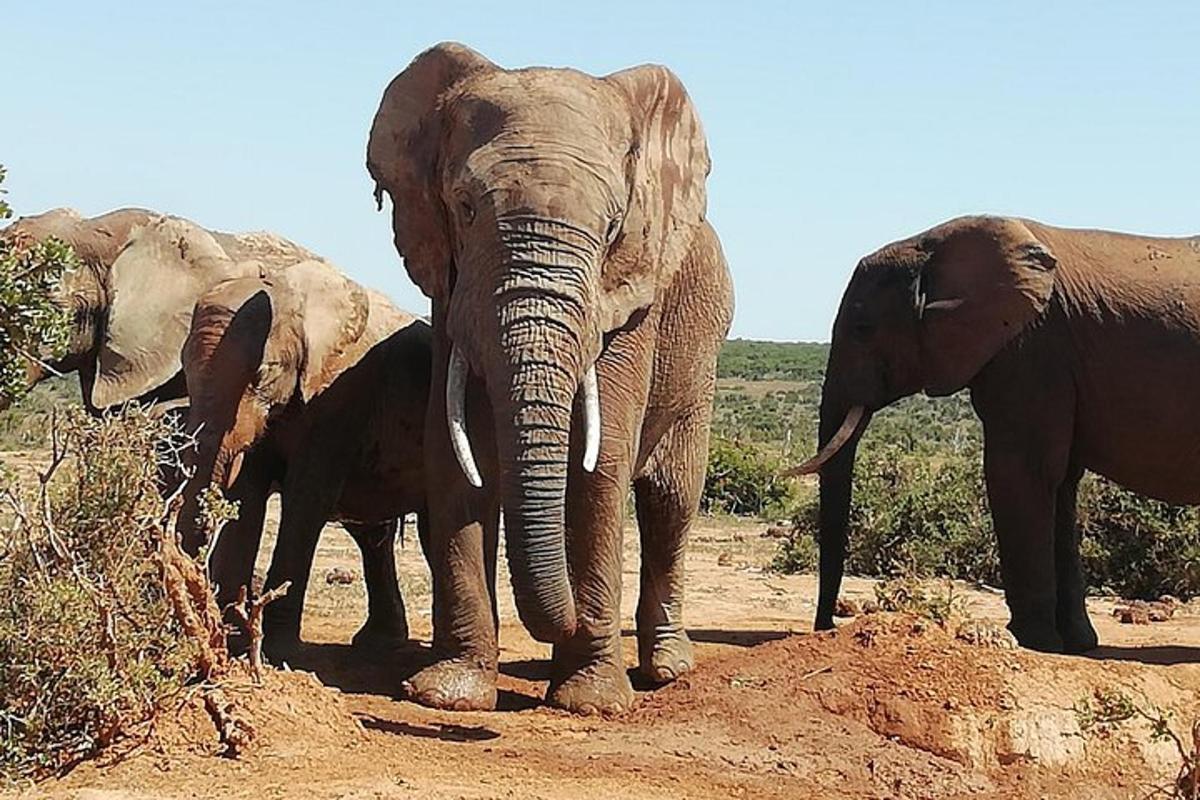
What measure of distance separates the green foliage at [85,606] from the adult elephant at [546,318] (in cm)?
125

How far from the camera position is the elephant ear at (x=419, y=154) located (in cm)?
728

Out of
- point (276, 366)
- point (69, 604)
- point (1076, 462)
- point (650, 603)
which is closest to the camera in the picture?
point (69, 604)

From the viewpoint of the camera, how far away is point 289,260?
992 centimetres

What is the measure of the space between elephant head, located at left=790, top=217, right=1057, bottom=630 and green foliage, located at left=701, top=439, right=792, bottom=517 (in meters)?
11.6

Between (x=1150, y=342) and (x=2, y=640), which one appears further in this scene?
(x=1150, y=342)

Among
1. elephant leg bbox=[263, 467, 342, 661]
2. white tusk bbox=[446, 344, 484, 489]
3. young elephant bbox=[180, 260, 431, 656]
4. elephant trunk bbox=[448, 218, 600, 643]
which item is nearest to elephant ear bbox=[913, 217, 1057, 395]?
young elephant bbox=[180, 260, 431, 656]

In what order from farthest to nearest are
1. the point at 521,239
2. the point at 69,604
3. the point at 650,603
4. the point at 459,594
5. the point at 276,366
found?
1. the point at 650,603
2. the point at 276,366
3. the point at 459,594
4. the point at 521,239
5. the point at 69,604

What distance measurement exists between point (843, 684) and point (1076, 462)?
376 centimetres

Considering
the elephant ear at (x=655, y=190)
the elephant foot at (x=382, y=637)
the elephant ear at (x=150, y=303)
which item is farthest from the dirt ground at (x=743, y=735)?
the elephant ear at (x=150, y=303)

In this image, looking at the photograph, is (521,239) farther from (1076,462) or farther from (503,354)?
(1076,462)

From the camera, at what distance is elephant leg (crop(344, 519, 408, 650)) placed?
951 cm

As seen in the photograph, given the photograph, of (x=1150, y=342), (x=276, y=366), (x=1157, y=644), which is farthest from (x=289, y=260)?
(x=1157, y=644)

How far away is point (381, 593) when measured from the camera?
31.8 ft

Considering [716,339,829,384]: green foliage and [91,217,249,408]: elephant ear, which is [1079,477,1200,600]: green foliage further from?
[716,339,829,384]: green foliage
